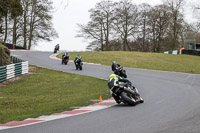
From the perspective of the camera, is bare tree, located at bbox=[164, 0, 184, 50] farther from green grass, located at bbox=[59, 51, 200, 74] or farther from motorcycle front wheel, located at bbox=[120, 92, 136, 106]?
motorcycle front wheel, located at bbox=[120, 92, 136, 106]

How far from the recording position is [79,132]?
6637mm

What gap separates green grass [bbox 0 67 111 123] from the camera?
984 cm

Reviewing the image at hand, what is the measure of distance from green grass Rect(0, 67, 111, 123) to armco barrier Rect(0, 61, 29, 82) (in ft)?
2.56

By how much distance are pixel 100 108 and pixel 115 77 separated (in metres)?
1.20

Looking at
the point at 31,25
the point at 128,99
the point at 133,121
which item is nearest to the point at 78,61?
the point at 128,99

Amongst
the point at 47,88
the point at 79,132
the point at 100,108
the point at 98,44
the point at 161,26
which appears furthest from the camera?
the point at 98,44

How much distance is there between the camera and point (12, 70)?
63.3 ft

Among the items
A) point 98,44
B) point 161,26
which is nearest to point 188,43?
point 161,26

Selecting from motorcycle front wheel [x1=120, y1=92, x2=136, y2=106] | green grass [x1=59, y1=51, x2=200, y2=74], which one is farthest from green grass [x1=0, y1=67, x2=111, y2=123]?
green grass [x1=59, y1=51, x2=200, y2=74]

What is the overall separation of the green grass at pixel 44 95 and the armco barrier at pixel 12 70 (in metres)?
0.78

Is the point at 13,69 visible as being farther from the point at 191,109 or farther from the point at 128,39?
the point at 128,39

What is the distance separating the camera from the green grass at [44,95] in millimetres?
9844

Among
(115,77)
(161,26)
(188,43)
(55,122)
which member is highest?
(161,26)

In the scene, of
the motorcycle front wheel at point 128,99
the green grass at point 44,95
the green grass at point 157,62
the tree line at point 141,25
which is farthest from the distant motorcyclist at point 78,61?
the tree line at point 141,25
